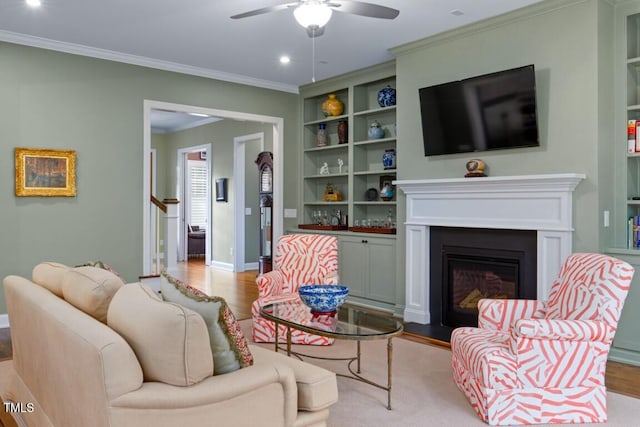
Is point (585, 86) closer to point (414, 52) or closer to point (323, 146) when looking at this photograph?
point (414, 52)

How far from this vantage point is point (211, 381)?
180cm

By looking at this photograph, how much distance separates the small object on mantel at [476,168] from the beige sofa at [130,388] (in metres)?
2.77

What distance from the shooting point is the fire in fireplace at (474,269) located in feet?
13.7

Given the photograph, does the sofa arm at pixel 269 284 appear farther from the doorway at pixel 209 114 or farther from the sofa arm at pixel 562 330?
the sofa arm at pixel 562 330

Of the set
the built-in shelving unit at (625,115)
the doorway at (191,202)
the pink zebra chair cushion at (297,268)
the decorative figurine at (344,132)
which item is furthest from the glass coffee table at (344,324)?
the doorway at (191,202)

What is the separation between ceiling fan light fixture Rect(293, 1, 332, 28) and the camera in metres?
2.96

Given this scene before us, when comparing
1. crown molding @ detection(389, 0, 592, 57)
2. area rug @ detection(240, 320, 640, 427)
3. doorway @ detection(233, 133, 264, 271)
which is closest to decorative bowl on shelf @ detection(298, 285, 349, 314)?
area rug @ detection(240, 320, 640, 427)

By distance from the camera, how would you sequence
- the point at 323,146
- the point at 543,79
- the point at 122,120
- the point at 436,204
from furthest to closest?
1. the point at 323,146
2. the point at 122,120
3. the point at 436,204
4. the point at 543,79

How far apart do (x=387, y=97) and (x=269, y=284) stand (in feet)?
8.41

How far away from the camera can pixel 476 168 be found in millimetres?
4355

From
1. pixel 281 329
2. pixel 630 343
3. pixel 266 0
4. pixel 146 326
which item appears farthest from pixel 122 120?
pixel 630 343

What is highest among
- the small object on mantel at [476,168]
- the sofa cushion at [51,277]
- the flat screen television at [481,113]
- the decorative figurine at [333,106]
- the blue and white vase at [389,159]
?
the decorative figurine at [333,106]

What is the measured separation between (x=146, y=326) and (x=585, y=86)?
355 centimetres

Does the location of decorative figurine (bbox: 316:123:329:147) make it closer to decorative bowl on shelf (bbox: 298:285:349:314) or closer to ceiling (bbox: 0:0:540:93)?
ceiling (bbox: 0:0:540:93)
